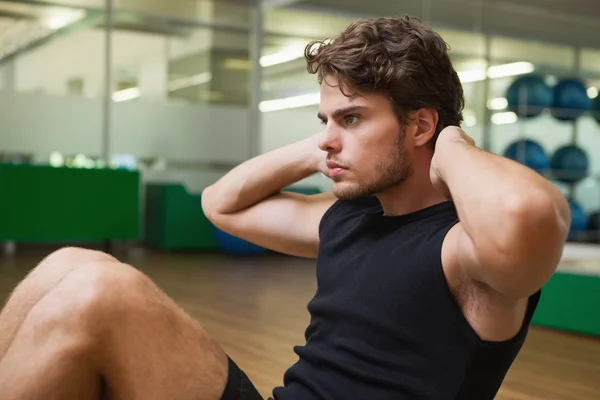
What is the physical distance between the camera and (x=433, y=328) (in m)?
1.21

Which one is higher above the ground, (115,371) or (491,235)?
(491,235)

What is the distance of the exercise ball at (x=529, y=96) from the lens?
7.84m

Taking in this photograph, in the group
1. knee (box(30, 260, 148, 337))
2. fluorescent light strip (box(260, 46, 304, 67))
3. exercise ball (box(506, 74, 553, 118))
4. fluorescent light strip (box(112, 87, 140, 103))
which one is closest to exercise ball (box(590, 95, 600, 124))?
exercise ball (box(506, 74, 553, 118))

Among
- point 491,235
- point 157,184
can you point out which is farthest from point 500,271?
point 157,184

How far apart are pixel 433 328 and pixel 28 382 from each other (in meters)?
0.63

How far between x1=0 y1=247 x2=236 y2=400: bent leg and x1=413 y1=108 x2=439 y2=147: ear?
0.52 metres

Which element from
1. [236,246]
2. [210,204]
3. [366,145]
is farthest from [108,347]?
[236,246]

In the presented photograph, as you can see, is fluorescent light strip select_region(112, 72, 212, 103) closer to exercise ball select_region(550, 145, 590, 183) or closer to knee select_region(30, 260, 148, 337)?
exercise ball select_region(550, 145, 590, 183)

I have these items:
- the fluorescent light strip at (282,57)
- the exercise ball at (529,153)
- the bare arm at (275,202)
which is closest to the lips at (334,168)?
the bare arm at (275,202)

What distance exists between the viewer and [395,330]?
1.24 m

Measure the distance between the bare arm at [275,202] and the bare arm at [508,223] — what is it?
58cm

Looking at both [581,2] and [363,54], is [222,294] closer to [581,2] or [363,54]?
[363,54]

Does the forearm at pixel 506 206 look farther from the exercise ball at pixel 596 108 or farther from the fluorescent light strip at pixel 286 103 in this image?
the exercise ball at pixel 596 108

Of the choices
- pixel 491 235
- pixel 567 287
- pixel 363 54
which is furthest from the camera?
pixel 567 287
